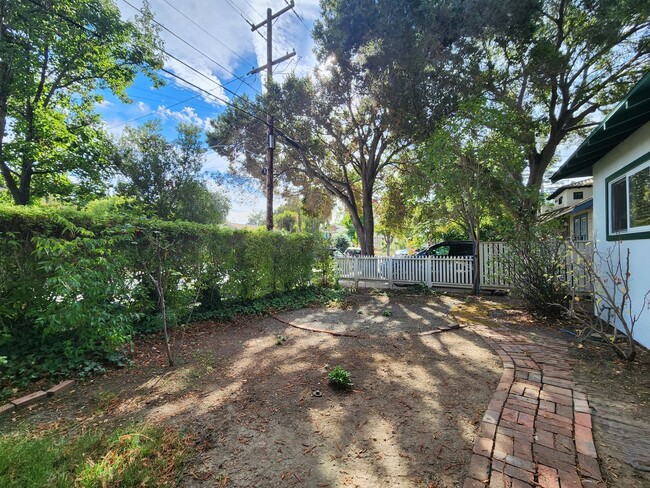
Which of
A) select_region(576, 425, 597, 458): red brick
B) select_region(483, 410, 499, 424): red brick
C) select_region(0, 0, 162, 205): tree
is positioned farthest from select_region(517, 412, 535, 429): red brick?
select_region(0, 0, 162, 205): tree

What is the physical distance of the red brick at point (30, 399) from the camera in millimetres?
2582

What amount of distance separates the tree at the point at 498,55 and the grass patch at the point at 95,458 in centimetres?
873

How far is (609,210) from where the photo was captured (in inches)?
196

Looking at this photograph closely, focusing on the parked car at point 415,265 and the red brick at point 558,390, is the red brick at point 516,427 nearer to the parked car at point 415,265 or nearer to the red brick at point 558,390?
the red brick at point 558,390

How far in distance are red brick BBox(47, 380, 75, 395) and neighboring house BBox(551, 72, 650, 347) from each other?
640 cm

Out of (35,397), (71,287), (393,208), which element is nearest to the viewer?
(35,397)

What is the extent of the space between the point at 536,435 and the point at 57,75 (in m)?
14.4

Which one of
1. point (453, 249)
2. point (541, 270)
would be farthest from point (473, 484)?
point (453, 249)

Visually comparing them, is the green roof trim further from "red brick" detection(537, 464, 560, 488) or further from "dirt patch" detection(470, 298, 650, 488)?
"red brick" detection(537, 464, 560, 488)

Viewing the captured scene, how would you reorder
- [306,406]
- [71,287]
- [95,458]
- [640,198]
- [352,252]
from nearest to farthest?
1. [95,458]
2. [306,406]
3. [71,287]
4. [640,198]
5. [352,252]

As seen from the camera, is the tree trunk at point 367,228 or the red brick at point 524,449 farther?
the tree trunk at point 367,228

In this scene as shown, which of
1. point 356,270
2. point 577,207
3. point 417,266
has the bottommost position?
point 356,270

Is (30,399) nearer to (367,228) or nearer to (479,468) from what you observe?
(479,468)

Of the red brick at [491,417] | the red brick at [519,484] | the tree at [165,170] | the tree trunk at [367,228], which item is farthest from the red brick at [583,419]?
the tree at [165,170]
